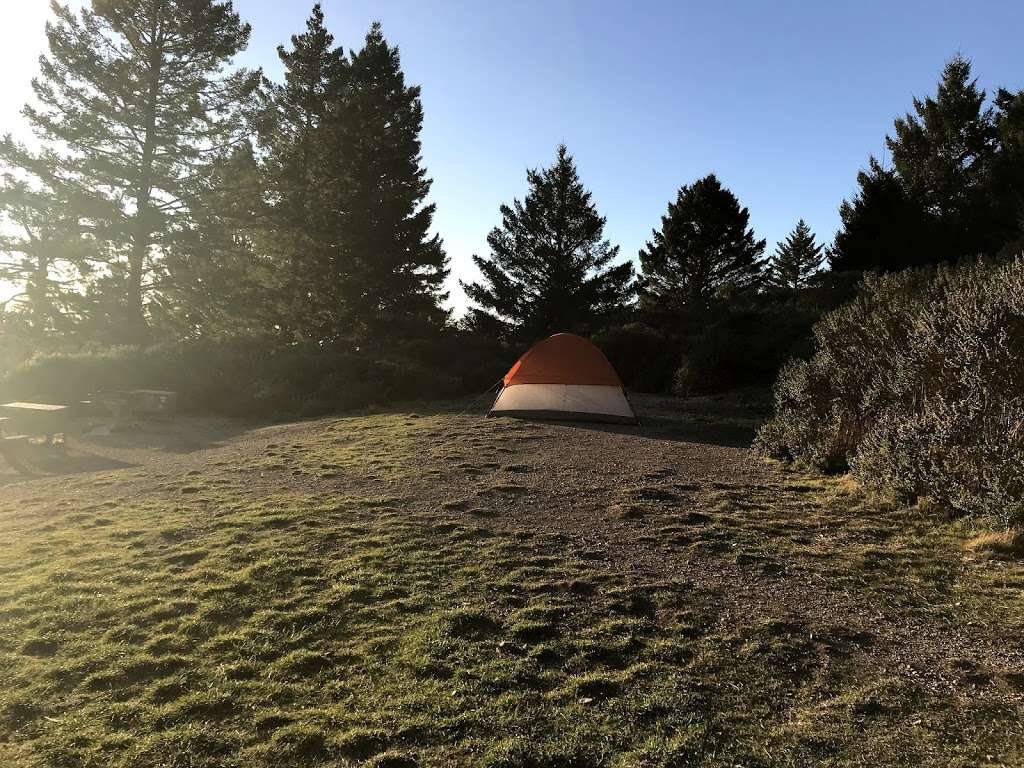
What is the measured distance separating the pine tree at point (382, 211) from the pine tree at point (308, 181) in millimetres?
396

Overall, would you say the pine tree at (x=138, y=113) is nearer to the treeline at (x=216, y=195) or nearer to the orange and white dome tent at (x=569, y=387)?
the treeline at (x=216, y=195)

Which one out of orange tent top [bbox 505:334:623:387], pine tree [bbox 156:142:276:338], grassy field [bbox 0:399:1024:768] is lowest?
grassy field [bbox 0:399:1024:768]

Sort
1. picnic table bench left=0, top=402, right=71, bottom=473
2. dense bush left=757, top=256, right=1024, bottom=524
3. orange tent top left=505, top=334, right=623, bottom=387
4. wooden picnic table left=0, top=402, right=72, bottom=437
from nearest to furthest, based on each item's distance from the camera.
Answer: dense bush left=757, top=256, right=1024, bottom=524, picnic table bench left=0, top=402, right=71, bottom=473, wooden picnic table left=0, top=402, right=72, bottom=437, orange tent top left=505, top=334, right=623, bottom=387

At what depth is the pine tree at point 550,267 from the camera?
30.3m

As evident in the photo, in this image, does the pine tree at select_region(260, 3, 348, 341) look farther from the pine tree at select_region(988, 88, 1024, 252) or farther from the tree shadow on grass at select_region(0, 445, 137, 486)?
the pine tree at select_region(988, 88, 1024, 252)

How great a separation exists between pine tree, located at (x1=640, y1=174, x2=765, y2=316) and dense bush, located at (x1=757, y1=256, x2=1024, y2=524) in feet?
79.5

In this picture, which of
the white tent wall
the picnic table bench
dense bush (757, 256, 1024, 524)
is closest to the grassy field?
dense bush (757, 256, 1024, 524)

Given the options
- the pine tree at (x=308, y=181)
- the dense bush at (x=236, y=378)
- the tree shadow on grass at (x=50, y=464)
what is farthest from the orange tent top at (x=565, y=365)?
the pine tree at (x=308, y=181)

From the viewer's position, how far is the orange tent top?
1255cm

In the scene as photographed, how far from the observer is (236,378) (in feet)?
56.7

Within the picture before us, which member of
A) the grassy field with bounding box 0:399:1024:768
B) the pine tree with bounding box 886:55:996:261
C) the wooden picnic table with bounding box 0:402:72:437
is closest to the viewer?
the grassy field with bounding box 0:399:1024:768

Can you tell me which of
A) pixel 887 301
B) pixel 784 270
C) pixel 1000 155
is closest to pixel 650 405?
pixel 887 301

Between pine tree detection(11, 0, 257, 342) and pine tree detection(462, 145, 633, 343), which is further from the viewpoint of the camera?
pine tree detection(462, 145, 633, 343)

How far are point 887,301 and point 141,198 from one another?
2311 centimetres
